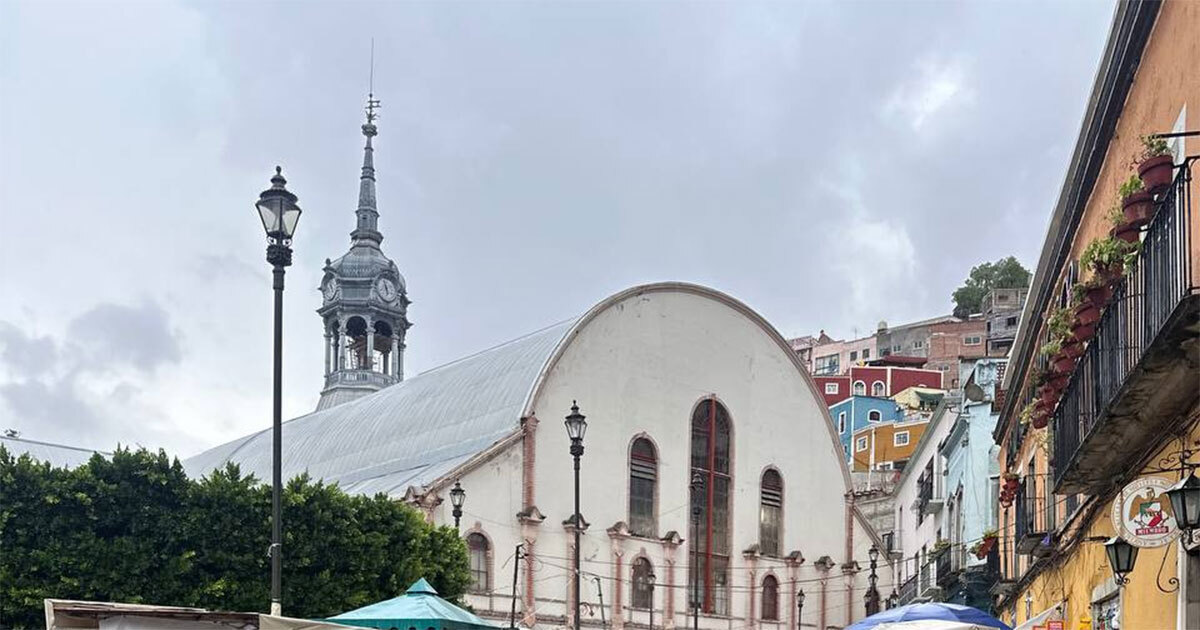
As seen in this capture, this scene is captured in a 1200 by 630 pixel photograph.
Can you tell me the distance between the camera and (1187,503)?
8273 millimetres

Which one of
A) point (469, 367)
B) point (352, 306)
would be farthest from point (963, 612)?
point (352, 306)

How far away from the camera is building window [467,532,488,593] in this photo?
127 feet

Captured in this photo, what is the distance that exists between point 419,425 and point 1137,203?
1569 inches

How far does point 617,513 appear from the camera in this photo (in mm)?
42781

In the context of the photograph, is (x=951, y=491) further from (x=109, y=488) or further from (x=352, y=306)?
(x=352, y=306)

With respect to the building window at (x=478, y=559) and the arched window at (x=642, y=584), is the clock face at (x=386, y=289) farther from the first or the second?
the building window at (x=478, y=559)

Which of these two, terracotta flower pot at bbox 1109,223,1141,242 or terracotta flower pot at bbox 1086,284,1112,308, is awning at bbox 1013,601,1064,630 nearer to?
terracotta flower pot at bbox 1086,284,1112,308

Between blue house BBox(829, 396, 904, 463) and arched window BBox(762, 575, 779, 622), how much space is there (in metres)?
30.5

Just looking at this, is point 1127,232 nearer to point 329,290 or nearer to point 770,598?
point 770,598

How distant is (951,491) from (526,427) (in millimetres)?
12500

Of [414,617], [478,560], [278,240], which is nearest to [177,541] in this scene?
[414,617]

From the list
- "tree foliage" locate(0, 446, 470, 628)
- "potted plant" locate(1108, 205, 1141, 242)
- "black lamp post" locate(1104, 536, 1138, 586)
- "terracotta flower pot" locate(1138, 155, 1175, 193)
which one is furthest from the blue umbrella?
"tree foliage" locate(0, 446, 470, 628)

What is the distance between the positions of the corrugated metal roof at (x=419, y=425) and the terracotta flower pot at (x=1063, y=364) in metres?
28.2

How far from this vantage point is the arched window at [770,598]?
1828 inches
